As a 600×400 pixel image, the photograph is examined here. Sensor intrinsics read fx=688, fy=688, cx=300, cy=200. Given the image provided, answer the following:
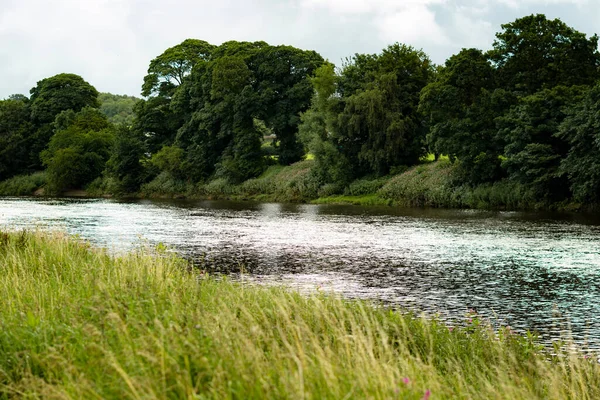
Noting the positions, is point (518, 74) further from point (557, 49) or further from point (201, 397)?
point (201, 397)

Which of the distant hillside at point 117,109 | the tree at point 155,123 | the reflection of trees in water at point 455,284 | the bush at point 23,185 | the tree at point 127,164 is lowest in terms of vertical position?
the reflection of trees in water at point 455,284

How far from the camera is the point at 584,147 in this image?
46.2 metres

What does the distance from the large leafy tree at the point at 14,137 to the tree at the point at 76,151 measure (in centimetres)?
702

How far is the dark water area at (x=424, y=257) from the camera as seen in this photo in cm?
1628

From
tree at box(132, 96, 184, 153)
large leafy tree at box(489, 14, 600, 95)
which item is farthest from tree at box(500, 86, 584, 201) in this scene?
tree at box(132, 96, 184, 153)

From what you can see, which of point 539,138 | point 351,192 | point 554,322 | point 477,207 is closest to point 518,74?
point 539,138

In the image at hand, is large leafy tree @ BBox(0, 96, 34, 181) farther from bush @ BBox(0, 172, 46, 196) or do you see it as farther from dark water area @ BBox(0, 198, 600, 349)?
dark water area @ BBox(0, 198, 600, 349)

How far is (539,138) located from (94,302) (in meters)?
46.9

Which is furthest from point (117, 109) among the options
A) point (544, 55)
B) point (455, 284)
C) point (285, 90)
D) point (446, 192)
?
point (455, 284)

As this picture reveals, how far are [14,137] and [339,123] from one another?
61462 millimetres

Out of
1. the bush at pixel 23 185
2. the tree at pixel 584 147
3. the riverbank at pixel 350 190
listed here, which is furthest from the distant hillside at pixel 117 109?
the tree at pixel 584 147

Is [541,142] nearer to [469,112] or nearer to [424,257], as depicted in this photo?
[469,112]

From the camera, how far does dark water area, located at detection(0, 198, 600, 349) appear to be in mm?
16281

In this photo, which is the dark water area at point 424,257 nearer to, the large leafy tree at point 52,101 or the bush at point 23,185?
the bush at point 23,185
